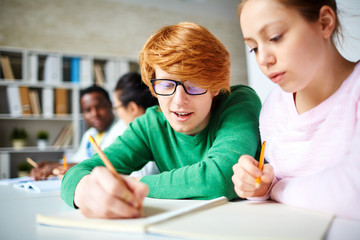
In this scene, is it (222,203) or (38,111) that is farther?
(38,111)

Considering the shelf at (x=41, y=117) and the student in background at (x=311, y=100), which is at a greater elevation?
the student in background at (x=311, y=100)

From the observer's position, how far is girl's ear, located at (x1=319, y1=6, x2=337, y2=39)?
72 cm

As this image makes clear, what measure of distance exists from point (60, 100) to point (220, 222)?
405 cm

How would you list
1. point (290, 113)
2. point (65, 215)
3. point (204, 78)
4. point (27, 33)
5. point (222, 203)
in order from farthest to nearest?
point (27, 33) → point (204, 78) → point (290, 113) → point (222, 203) → point (65, 215)

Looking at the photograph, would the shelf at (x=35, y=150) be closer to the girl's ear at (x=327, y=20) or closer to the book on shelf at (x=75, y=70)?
the book on shelf at (x=75, y=70)

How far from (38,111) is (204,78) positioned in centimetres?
364

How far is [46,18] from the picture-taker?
15.2 feet

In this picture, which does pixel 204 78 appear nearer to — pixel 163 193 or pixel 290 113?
pixel 290 113

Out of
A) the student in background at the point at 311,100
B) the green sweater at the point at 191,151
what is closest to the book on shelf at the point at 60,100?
the green sweater at the point at 191,151

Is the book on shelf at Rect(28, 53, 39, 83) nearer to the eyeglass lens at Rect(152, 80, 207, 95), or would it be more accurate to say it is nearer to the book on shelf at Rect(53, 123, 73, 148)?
the book on shelf at Rect(53, 123, 73, 148)

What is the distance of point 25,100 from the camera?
3998 mm

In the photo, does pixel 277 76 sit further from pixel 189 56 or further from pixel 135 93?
pixel 135 93

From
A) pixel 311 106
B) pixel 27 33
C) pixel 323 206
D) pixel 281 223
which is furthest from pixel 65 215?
pixel 27 33

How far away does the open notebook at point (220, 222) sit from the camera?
1.67ft
